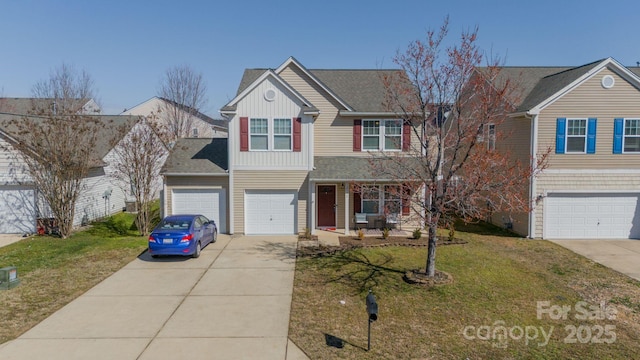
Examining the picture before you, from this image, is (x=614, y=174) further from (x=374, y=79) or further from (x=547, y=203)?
(x=374, y=79)

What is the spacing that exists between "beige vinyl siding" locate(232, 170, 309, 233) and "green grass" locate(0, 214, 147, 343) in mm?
4265

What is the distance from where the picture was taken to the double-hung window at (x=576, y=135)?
17.5 meters

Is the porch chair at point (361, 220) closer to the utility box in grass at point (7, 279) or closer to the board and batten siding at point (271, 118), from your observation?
the board and batten siding at point (271, 118)

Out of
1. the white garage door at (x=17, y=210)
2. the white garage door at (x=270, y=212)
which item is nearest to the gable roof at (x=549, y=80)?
the white garage door at (x=270, y=212)

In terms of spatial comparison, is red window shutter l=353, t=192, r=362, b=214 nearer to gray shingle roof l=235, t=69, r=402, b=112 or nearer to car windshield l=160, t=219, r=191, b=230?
gray shingle roof l=235, t=69, r=402, b=112

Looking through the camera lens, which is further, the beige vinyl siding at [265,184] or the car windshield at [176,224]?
the beige vinyl siding at [265,184]

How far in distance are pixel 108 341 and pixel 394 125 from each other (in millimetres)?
15423

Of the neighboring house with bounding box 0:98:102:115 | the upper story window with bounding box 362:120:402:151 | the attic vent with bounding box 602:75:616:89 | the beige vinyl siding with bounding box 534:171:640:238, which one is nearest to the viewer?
the attic vent with bounding box 602:75:616:89

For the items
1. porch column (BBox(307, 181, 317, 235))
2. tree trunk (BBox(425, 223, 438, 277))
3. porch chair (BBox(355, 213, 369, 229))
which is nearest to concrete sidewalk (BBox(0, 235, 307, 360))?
tree trunk (BBox(425, 223, 438, 277))

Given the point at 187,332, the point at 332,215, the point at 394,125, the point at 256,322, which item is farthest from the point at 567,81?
the point at 187,332

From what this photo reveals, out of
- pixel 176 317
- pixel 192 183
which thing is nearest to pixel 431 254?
pixel 176 317

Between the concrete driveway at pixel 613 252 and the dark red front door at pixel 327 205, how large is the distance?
10169 millimetres

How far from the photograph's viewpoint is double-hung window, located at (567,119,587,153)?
17500 mm

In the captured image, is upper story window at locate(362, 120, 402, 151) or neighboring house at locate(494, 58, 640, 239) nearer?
neighboring house at locate(494, 58, 640, 239)
